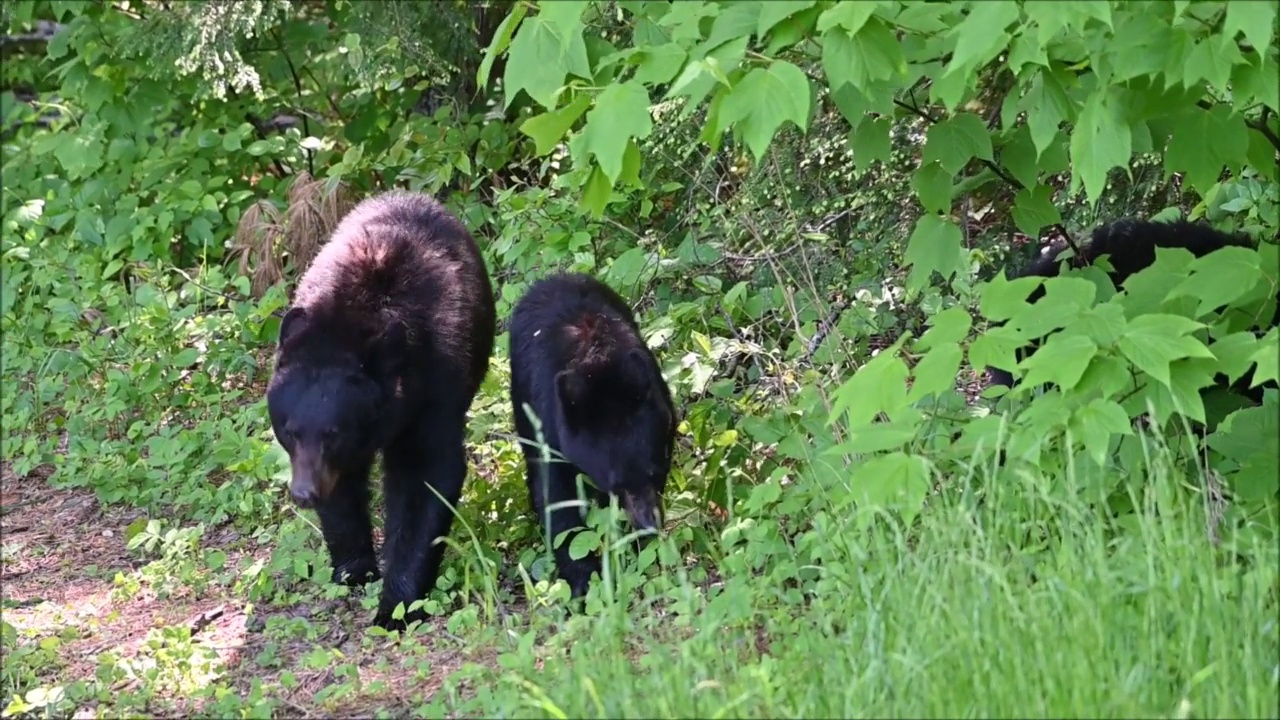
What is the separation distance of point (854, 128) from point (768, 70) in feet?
4.02

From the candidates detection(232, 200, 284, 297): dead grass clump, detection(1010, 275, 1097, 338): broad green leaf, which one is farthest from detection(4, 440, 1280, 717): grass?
detection(232, 200, 284, 297): dead grass clump

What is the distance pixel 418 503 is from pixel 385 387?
1.75 ft

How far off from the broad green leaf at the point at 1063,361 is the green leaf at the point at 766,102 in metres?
Result: 0.88

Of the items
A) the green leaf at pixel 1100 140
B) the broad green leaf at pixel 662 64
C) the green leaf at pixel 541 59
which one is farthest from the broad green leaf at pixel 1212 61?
the green leaf at pixel 541 59

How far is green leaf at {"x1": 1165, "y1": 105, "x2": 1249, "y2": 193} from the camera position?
13.9 ft

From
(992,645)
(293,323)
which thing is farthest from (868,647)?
(293,323)

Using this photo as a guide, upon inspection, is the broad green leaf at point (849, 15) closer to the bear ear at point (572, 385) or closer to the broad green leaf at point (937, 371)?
the broad green leaf at point (937, 371)

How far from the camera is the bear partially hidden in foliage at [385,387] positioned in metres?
5.36

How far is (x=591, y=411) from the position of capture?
214 inches

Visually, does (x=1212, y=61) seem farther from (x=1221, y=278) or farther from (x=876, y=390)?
(x=876, y=390)

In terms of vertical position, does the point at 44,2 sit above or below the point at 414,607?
above

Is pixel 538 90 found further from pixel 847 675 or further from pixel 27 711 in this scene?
pixel 27 711

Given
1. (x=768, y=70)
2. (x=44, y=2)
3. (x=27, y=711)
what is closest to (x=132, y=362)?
(x=44, y=2)

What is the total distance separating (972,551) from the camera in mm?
3680
